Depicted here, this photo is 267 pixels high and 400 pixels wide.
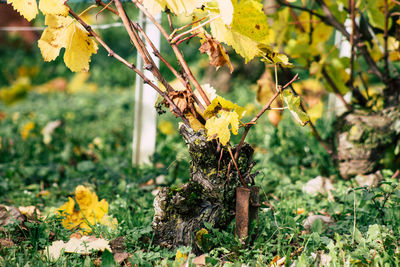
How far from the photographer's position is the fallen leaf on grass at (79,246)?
4.76 ft

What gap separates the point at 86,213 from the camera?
74.4 inches

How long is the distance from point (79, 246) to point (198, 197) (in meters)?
0.49

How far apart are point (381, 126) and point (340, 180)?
0.39 metres

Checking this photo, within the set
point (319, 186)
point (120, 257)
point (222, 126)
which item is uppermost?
point (222, 126)

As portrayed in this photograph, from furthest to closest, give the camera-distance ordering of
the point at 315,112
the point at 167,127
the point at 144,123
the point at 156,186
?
the point at 167,127
the point at 144,123
the point at 315,112
the point at 156,186

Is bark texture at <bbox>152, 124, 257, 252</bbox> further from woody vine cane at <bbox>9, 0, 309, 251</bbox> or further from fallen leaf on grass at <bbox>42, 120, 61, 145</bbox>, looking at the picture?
fallen leaf on grass at <bbox>42, 120, 61, 145</bbox>

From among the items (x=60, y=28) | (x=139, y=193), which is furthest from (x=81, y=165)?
(x=60, y=28)

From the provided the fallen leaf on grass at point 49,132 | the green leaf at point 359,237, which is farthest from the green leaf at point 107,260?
the fallen leaf on grass at point 49,132

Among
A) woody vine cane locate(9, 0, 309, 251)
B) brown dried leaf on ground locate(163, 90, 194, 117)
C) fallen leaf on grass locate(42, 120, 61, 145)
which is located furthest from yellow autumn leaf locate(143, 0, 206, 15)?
fallen leaf on grass locate(42, 120, 61, 145)

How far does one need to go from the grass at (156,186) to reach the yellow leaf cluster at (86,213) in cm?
4

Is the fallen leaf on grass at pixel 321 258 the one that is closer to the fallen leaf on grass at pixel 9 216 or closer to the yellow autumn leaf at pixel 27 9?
the fallen leaf on grass at pixel 9 216

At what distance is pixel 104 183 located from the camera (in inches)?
92.6

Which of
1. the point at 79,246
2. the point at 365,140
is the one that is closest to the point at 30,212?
the point at 79,246

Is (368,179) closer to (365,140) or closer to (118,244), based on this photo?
(365,140)
